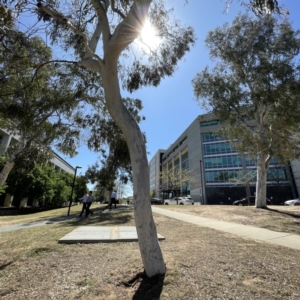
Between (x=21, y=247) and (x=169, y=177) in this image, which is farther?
(x=169, y=177)

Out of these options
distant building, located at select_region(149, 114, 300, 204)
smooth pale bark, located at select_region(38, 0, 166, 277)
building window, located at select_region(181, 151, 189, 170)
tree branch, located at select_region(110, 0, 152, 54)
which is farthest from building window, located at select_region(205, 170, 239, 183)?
smooth pale bark, located at select_region(38, 0, 166, 277)

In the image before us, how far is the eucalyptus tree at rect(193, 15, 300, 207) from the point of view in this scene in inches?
501

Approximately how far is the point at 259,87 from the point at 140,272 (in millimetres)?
13616

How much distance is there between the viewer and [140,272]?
358 cm

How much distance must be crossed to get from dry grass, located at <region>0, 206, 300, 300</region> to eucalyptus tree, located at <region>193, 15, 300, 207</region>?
34.1 ft

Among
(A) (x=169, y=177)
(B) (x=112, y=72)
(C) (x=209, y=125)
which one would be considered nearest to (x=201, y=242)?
(B) (x=112, y=72)

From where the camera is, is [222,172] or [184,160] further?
[184,160]

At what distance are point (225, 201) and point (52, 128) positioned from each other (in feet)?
149

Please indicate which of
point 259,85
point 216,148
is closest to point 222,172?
point 216,148

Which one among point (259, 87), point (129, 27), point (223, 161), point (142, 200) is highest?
point (223, 161)

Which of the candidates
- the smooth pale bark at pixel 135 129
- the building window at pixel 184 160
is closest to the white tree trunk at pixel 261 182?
the smooth pale bark at pixel 135 129

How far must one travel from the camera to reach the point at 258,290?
303 cm

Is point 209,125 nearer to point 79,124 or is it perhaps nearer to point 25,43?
point 79,124

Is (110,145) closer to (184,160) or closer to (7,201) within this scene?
(7,201)
